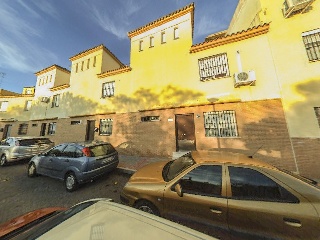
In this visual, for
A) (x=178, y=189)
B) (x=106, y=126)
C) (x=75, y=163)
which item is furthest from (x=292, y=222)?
(x=106, y=126)

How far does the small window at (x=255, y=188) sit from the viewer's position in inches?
97.3

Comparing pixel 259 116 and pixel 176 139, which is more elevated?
pixel 259 116

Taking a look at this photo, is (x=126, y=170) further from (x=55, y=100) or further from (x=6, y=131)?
(x=6, y=131)

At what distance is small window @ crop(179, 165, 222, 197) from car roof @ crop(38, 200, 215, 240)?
62.1 inches

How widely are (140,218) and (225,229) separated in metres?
1.92

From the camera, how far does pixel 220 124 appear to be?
835 cm

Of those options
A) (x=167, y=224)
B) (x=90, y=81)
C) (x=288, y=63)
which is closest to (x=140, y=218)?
(x=167, y=224)

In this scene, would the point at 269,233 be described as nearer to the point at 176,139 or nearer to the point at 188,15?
the point at 176,139

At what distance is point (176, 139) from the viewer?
9.35m

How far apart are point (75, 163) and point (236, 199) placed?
5.44 metres

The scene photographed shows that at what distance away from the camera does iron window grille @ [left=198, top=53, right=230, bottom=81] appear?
8673 millimetres

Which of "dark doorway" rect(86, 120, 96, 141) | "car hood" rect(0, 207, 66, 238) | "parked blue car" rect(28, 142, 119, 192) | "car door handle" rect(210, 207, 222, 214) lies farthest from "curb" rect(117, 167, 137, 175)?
"dark doorway" rect(86, 120, 96, 141)

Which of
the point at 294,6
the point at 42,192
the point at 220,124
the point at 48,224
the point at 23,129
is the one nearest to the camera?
the point at 48,224

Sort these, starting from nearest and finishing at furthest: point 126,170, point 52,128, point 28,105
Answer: point 126,170 → point 52,128 → point 28,105
